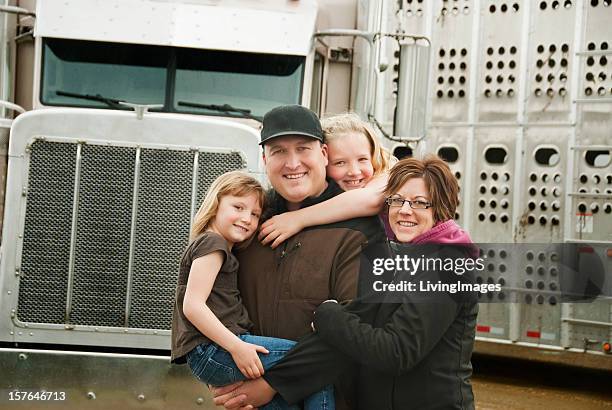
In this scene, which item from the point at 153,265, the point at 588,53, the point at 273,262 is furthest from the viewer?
the point at 588,53

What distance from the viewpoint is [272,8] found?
224 inches

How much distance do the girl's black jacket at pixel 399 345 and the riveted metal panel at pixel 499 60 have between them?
5799 mm

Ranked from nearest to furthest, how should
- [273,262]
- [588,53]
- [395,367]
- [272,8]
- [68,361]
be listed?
[395,367]
[273,262]
[68,361]
[272,8]
[588,53]

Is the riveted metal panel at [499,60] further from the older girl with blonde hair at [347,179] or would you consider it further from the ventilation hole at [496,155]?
the older girl with blonde hair at [347,179]

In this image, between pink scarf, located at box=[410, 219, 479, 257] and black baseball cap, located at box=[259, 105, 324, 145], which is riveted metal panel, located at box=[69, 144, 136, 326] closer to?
black baseball cap, located at box=[259, 105, 324, 145]

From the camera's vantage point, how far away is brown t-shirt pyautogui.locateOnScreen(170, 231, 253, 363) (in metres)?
2.78

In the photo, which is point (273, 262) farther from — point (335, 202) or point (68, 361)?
point (68, 361)

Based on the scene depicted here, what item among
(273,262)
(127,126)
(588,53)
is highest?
(588,53)

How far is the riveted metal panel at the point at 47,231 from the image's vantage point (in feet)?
15.0

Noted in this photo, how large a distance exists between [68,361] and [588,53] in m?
5.33

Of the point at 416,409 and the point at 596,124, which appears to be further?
the point at 596,124

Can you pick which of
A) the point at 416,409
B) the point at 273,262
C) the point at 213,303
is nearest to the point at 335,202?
the point at 273,262

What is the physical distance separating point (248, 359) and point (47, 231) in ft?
7.41

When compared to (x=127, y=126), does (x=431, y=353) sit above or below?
below
